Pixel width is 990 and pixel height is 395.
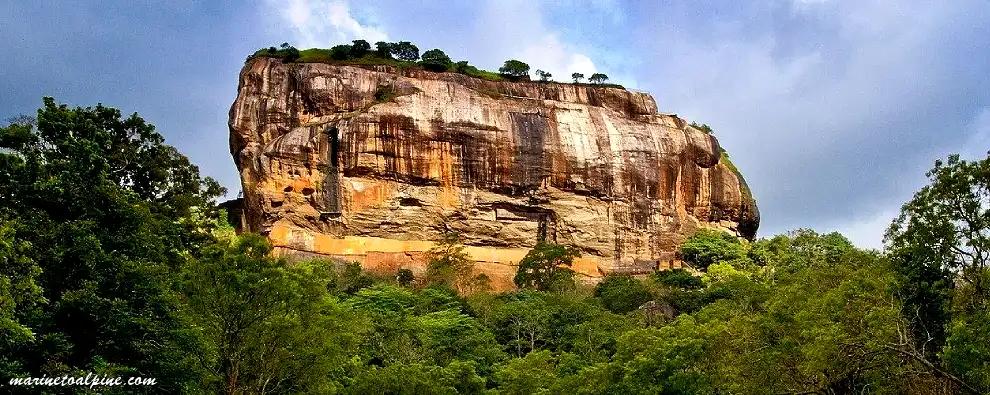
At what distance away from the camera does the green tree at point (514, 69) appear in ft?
204

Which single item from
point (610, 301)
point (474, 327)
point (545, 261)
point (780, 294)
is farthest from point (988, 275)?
point (545, 261)

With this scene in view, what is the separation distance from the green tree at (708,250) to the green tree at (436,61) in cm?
1861

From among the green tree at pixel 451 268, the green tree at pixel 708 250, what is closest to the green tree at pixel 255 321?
the green tree at pixel 451 268

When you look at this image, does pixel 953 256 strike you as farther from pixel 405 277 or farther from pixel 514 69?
pixel 514 69

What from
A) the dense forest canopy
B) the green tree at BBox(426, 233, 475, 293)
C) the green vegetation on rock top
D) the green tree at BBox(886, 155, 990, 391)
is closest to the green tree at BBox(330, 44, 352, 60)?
the green vegetation on rock top

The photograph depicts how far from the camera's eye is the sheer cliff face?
168 feet

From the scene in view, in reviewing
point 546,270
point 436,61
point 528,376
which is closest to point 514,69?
point 436,61

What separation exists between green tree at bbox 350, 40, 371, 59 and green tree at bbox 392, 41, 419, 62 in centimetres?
199

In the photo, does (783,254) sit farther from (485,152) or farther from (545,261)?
(485,152)

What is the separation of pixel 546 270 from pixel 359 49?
2033cm

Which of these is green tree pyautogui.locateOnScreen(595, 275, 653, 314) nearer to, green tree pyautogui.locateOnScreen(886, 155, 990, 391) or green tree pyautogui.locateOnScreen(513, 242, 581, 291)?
green tree pyautogui.locateOnScreen(513, 242, 581, 291)

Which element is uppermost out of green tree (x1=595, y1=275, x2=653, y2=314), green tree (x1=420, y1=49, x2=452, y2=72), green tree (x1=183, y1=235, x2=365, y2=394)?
green tree (x1=420, y1=49, x2=452, y2=72)

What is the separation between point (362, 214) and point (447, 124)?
23.5 feet

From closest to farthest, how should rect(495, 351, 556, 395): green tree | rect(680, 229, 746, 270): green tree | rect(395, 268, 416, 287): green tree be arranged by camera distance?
rect(495, 351, 556, 395): green tree < rect(395, 268, 416, 287): green tree < rect(680, 229, 746, 270): green tree
